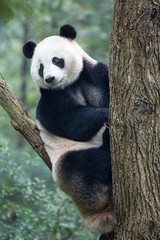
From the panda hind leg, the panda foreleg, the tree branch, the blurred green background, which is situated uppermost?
the tree branch

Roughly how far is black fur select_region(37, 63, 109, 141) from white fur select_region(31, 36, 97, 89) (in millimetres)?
74

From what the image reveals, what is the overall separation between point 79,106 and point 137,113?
3.58 feet

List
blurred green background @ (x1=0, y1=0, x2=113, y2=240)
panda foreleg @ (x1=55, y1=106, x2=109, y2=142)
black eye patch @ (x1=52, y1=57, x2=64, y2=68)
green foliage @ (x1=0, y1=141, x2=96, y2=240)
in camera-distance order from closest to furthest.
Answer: blurred green background @ (x1=0, y1=0, x2=113, y2=240) → panda foreleg @ (x1=55, y1=106, x2=109, y2=142) → black eye patch @ (x1=52, y1=57, x2=64, y2=68) → green foliage @ (x1=0, y1=141, x2=96, y2=240)

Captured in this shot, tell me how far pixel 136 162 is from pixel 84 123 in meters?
0.95

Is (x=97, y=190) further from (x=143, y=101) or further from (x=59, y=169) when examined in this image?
(x=143, y=101)

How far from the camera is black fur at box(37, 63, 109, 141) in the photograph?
3.55 metres

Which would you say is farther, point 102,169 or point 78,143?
point 78,143

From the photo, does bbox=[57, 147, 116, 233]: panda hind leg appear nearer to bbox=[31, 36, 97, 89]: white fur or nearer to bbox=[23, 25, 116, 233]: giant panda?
bbox=[23, 25, 116, 233]: giant panda

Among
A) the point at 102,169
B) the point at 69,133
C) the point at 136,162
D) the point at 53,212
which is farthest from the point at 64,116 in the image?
the point at 53,212

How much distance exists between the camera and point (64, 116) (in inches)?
144

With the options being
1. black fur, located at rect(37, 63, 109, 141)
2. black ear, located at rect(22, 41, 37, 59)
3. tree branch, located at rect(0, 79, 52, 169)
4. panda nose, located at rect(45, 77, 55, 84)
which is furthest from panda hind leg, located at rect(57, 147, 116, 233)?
black ear, located at rect(22, 41, 37, 59)

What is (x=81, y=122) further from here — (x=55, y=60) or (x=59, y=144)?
(x=55, y=60)

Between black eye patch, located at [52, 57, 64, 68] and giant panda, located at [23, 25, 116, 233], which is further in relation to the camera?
black eye patch, located at [52, 57, 64, 68]

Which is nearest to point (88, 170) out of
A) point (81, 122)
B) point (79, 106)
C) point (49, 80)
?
point (81, 122)
